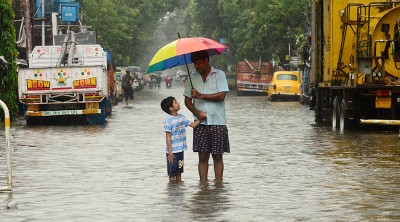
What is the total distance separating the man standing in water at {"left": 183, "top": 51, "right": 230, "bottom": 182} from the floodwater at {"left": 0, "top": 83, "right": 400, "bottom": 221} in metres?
0.52

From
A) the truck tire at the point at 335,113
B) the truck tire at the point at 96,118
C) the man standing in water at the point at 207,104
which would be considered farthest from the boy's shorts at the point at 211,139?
the truck tire at the point at 96,118

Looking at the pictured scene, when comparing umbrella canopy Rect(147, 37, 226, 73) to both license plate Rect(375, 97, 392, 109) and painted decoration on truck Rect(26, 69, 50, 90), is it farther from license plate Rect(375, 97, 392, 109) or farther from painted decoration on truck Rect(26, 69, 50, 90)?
painted decoration on truck Rect(26, 69, 50, 90)

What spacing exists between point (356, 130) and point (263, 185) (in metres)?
13.3

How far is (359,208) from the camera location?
11297 millimetres

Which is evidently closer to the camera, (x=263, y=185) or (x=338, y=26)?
(x=263, y=185)

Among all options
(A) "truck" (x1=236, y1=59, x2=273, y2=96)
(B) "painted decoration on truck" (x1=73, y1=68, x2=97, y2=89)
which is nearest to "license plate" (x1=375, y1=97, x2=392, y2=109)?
(B) "painted decoration on truck" (x1=73, y1=68, x2=97, y2=89)

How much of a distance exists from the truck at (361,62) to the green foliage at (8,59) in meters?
10.1

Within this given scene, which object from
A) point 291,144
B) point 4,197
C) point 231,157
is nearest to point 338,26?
point 291,144

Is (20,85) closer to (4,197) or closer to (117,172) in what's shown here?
(117,172)

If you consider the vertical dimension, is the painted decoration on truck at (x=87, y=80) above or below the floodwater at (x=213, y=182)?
above

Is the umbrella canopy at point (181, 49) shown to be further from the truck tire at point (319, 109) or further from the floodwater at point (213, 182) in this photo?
the truck tire at point (319, 109)

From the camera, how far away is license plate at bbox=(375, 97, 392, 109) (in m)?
24.9

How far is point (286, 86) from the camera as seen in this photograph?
56.3 m

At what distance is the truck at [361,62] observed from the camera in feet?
81.3
